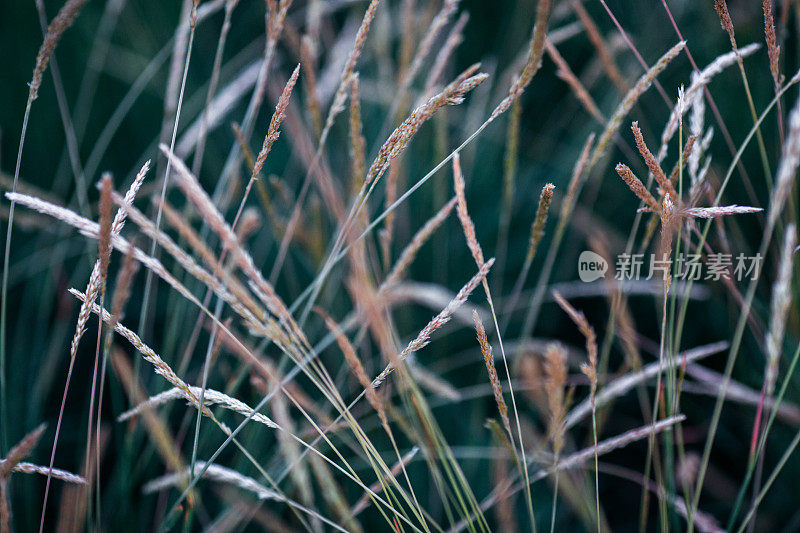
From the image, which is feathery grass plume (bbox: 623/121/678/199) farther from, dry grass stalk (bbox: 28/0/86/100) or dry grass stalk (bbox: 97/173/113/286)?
dry grass stalk (bbox: 28/0/86/100)

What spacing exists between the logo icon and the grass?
0.01 meters

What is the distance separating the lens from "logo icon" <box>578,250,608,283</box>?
97cm

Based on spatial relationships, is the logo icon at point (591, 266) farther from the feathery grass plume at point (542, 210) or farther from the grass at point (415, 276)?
the feathery grass plume at point (542, 210)

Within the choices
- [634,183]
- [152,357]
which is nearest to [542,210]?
[634,183]

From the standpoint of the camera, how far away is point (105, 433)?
38.3 inches

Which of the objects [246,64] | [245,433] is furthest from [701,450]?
[246,64]

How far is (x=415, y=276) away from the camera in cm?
127

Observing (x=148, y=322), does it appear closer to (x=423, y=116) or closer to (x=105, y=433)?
(x=105, y=433)

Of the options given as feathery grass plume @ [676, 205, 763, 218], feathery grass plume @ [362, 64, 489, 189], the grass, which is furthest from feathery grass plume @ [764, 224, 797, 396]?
feathery grass plume @ [362, 64, 489, 189]

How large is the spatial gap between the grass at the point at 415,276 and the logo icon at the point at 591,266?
0.04ft

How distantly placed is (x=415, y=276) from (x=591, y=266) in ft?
1.31

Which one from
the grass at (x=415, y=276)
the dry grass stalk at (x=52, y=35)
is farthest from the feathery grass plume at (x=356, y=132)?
the dry grass stalk at (x=52, y=35)

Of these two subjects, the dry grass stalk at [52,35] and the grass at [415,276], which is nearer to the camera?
the dry grass stalk at [52,35]

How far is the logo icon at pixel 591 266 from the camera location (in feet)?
3.17
